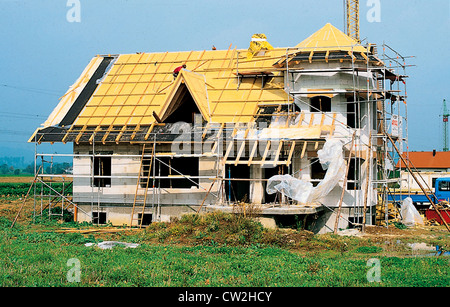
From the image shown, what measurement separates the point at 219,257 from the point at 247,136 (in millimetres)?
8619

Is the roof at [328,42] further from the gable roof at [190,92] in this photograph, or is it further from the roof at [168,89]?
the gable roof at [190,92]

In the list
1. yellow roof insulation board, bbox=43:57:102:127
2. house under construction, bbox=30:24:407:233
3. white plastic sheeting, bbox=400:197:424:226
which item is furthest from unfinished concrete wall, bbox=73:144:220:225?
white plastic sheeting, bbox=400:197:424:226

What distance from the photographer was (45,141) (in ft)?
85.6

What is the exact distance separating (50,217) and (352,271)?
18.0 metres

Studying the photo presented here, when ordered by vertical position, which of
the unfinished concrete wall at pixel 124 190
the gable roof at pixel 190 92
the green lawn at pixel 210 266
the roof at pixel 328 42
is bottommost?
the green lawn at pixel 210 266

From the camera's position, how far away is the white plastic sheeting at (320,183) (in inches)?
838

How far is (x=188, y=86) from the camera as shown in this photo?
2469 cm

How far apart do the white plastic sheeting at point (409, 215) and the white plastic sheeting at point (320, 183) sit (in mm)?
4847

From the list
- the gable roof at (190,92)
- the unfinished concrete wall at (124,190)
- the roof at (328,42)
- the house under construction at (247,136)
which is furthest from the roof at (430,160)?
the unfinished concrete wall at (124,190)

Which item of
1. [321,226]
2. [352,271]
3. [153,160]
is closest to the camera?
[352,271]

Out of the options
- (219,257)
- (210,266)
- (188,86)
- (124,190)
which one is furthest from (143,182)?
(210,266)

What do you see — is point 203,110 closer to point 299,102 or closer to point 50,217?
point 299,102

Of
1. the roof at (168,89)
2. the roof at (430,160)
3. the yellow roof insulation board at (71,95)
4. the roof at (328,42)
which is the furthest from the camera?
the roof at (430,160)
